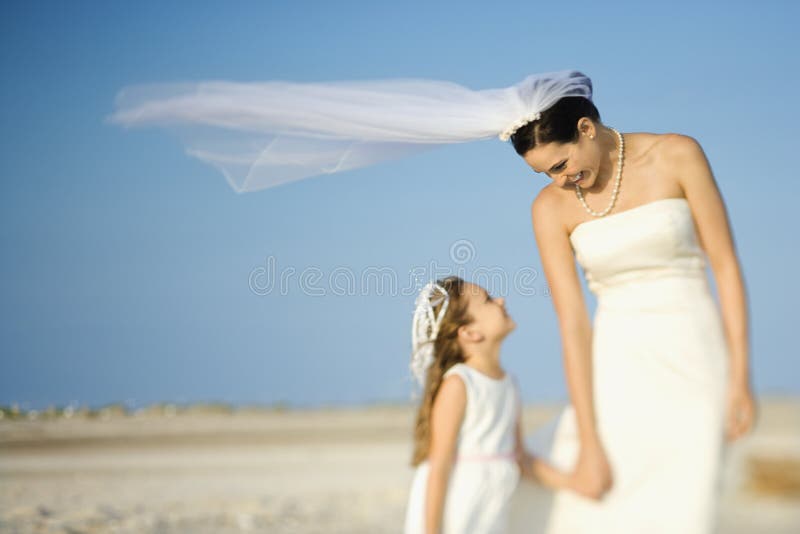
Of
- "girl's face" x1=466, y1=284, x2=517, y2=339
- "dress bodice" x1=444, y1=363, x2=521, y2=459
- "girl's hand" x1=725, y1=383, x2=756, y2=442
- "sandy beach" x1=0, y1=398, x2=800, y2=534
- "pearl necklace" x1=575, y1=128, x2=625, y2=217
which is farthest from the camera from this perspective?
"sandy beach" x1=0, y1=398, x2=800, y2=534

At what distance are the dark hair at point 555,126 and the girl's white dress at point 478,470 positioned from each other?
3.10 ft

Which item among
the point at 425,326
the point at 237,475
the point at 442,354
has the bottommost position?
the point at 237,475

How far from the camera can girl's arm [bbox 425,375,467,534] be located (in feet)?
11.5

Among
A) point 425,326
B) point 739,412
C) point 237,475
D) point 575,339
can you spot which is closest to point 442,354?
point 425,326

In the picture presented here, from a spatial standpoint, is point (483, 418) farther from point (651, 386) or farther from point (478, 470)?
point (651, 386)

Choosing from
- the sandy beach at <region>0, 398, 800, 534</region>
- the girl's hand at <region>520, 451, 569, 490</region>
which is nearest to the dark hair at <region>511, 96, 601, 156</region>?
the girl's hand at <region>520, 451, 569, 490</region>

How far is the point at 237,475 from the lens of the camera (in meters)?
13.8

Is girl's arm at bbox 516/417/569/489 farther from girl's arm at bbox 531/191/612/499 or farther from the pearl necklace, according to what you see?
the pearl necklace

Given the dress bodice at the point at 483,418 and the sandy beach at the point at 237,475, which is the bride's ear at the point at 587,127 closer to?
the dress bodice at the point at 483,418

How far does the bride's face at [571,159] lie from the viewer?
366 cm

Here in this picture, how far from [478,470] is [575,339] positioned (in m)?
0.64

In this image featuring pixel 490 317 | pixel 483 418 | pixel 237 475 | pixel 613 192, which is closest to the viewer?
pixel 483 418

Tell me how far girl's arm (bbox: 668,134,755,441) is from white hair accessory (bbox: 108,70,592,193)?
0.51m

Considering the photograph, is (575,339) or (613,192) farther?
(613,192)
